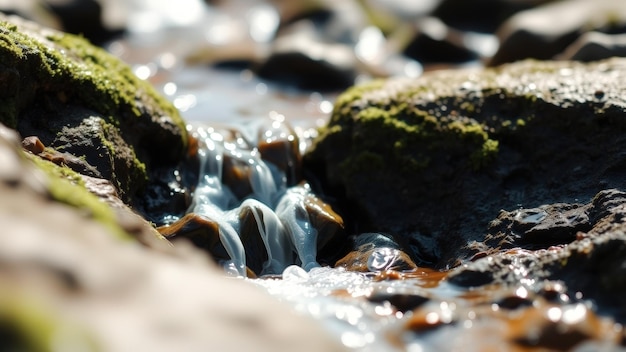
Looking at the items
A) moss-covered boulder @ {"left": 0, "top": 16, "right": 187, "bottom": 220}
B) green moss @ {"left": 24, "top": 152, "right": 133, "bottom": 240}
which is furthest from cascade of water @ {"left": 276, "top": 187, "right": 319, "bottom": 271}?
green moss @ {"left": 24, "top": 152, "right": 133, "bottom": 240}

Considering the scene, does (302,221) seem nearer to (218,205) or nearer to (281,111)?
(218,205)

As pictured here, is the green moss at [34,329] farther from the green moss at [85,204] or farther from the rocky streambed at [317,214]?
the green moss at [85,204]

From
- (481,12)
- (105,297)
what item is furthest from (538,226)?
(481,12)

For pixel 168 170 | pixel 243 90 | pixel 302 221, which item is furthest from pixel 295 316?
pixel 243 90

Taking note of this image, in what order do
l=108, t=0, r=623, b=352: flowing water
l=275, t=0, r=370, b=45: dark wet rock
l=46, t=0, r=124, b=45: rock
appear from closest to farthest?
1. l=108, t=0, r=623, b=352: flowing water
2. l=46, t=0, r=124, b=45: rock
3. l=275, t=0, r=370, b=45: dark wet rock

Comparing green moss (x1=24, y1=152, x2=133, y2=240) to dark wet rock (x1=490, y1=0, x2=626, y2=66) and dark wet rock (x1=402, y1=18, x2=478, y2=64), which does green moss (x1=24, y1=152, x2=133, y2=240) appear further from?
dark wet rock (x1=402, y1=18, x2=478, y2=64)

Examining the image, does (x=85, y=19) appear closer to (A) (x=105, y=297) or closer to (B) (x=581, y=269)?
(B) (x=581, y=269)
